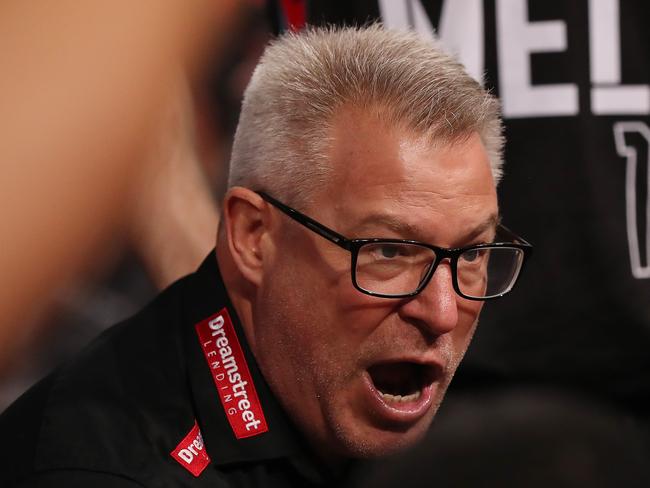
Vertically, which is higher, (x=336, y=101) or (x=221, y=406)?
(x=336, y=101)

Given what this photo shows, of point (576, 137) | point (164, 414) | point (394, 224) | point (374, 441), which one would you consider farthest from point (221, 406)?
point (576, 137)

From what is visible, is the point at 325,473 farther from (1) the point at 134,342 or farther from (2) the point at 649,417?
(2) the point at 649,417

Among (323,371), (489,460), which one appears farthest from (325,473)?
(489,460)

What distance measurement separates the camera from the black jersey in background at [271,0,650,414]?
1.64 m

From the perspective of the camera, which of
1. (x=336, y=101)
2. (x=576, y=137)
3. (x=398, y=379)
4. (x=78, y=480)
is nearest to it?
(x=78, y=480)

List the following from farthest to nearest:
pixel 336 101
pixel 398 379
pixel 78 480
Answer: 1. pixel 398 379
2. pixel 336 101
3. pixel 78 480

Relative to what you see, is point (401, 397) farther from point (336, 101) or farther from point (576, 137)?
point (576, 137)

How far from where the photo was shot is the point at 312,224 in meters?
1.14

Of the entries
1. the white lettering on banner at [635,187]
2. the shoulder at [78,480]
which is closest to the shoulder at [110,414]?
the shoulder at [78,480]

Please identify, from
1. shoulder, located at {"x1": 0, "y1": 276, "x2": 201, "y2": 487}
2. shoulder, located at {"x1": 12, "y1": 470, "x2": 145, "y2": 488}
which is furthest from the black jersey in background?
shoulder, located at {"x1": 12, "y1": 470, "x2": 145, "y2": 488}

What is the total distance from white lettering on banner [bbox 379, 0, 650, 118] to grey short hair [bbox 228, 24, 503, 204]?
0.43 m

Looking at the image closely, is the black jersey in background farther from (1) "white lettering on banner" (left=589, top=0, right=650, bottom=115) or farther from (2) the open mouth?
(2) the open mouth

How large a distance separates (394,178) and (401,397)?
0.90 feet

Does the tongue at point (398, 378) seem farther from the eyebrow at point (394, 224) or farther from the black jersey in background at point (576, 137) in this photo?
the black jersey in background at point (576, 137)
